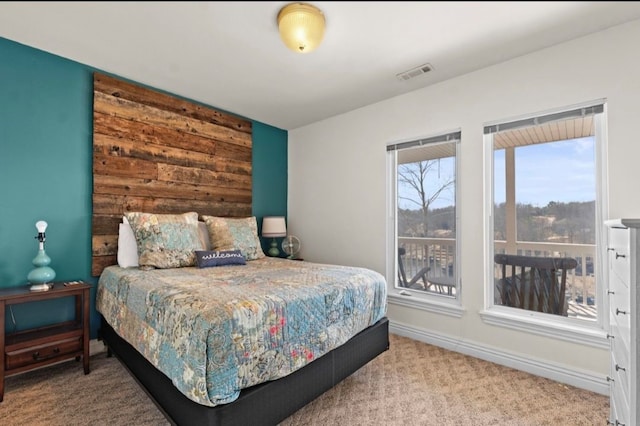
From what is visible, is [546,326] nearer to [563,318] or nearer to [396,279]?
[563,318]

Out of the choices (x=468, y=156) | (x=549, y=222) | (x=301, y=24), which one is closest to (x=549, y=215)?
(x=549, y=222)

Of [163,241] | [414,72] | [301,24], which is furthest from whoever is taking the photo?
[414,72]

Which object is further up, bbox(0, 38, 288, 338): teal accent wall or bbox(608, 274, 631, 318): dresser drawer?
bbox(0, 38, 288, 338): teal accent wall

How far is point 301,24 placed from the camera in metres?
1.56

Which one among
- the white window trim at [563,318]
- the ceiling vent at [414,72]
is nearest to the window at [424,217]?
the white window trim at [563,318]

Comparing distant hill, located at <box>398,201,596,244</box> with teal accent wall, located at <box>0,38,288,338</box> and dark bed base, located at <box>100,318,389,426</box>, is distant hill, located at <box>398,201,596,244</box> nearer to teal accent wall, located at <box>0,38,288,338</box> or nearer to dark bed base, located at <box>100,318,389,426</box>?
dark bed base, located at <box>100,318,389,426</box>

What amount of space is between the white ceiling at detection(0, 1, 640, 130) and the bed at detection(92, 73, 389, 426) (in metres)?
0.46

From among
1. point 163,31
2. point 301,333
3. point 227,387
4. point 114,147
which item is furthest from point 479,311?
point 114,147

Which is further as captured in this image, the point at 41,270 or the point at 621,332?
the point at 41,270

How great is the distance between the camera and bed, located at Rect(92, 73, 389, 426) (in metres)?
1.28

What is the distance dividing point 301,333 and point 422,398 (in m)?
0.94

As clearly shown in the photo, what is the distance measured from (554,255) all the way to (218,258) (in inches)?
104

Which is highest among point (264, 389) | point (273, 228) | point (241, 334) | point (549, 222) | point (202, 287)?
point (549, 222)

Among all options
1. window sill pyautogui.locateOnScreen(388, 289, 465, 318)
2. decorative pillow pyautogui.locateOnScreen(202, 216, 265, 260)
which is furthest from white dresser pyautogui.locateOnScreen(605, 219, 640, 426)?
decorative pillow pyautogui.locateOnScreen(202, 216, 265, 260)
